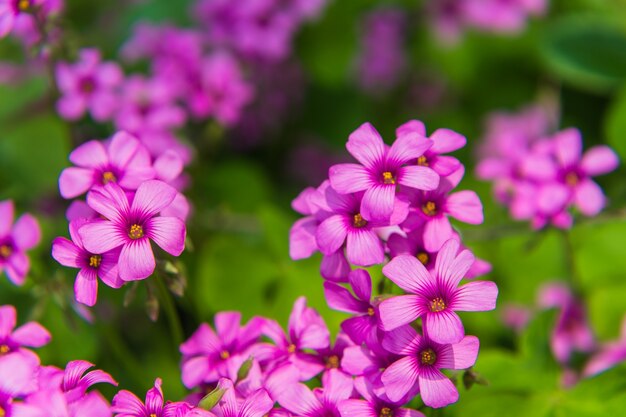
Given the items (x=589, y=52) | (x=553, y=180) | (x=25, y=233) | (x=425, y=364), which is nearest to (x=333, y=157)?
(x=589, y=52)

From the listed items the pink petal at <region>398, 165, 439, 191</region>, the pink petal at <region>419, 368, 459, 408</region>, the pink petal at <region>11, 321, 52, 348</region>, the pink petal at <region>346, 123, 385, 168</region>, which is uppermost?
the pink petal at <region>346, 123, 385, 168</region>

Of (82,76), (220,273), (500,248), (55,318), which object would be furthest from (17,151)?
(500,248)

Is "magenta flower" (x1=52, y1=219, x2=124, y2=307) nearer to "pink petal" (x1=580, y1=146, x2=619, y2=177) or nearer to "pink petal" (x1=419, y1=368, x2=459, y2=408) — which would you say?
Answer: "pink petal" (x1=419, y1=368, x2=459, y2=408)

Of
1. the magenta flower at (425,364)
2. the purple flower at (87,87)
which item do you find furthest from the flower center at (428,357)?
the purple flower at (87,87)

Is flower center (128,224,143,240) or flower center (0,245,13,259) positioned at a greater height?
flower center (128,224,143,240)

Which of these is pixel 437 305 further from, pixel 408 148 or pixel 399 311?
pixel 408 148

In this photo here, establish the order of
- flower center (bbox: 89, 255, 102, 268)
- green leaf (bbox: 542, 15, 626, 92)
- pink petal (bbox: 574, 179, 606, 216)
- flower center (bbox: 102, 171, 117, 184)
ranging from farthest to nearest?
green leaf (bbox: 542, 15, 626, 92) → pink petal (bbox: 574, 179, 606, 216) → flower center (bbox: 102, 171, 117, 184) → flower center (bbox: 89, 255, 102, 268)

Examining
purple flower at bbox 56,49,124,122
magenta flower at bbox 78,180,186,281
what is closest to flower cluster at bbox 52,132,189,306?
magenta flower at bbox 78,180,186,281
